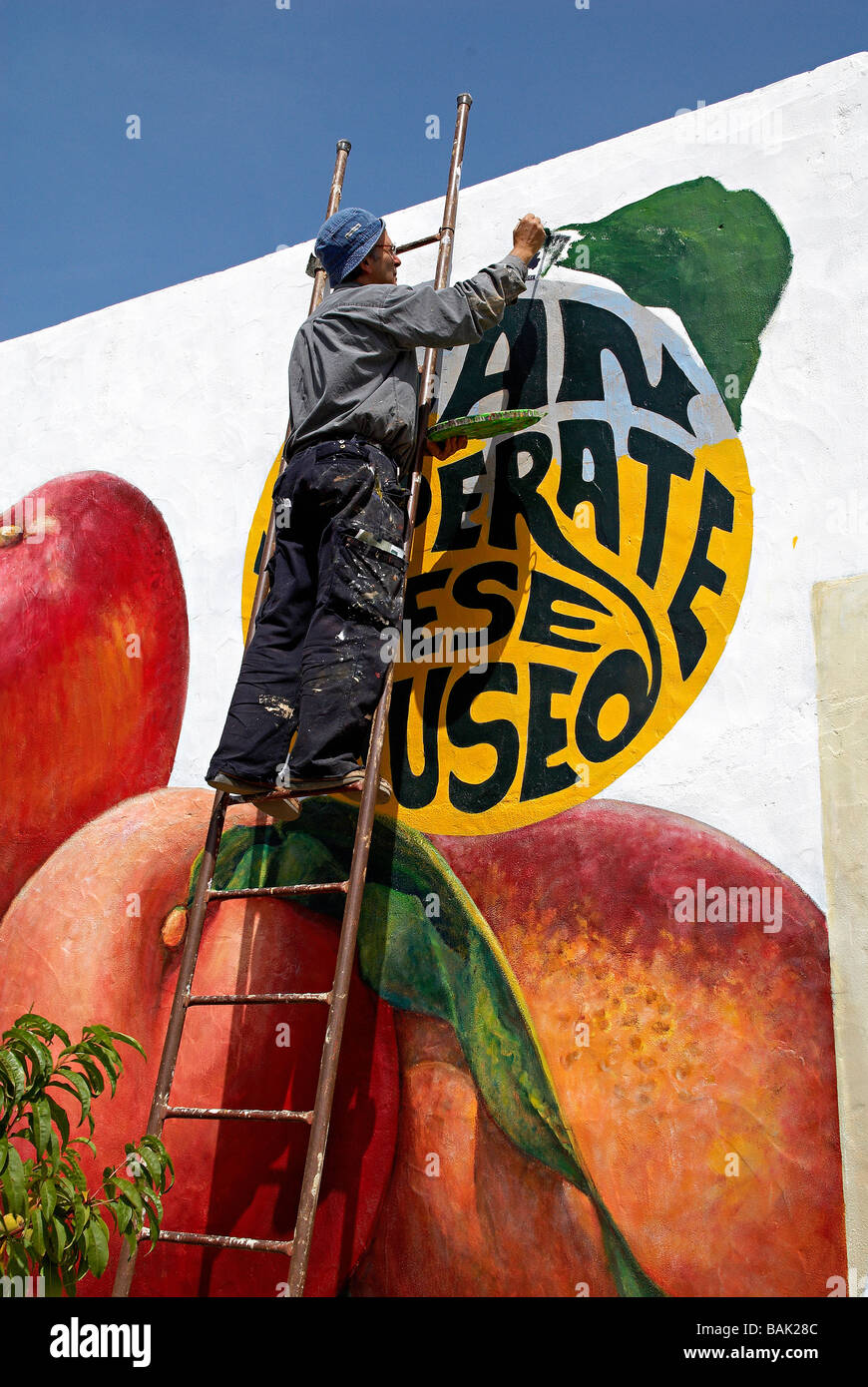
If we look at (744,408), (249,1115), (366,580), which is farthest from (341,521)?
(249,1115)

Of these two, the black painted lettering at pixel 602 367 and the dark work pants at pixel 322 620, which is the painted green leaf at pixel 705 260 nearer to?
the black painted lettering at pixel 602 367

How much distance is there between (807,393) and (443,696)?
4.11 feet

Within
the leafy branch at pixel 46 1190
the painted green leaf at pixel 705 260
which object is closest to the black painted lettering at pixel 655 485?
the painted green leaf at pixel 705 260

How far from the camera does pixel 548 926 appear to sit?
122 inches

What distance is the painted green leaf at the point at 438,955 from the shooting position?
2949mm

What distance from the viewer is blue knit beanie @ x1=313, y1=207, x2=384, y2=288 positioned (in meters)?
3.46

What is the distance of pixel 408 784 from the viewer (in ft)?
11.3

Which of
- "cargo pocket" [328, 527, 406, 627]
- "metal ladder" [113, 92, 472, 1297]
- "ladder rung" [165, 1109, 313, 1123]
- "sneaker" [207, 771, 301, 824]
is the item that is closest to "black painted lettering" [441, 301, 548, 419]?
"metal ladder" [113, 92, 472, 1297]

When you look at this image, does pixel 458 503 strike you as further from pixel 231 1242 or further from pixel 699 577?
pixel 231 1242

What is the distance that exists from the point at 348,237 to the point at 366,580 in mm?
1069

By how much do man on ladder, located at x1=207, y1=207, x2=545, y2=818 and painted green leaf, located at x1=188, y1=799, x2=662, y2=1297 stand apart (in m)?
0.32

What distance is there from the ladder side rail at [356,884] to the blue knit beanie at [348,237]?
A: 246mm

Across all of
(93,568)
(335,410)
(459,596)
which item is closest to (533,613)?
(459,596)
